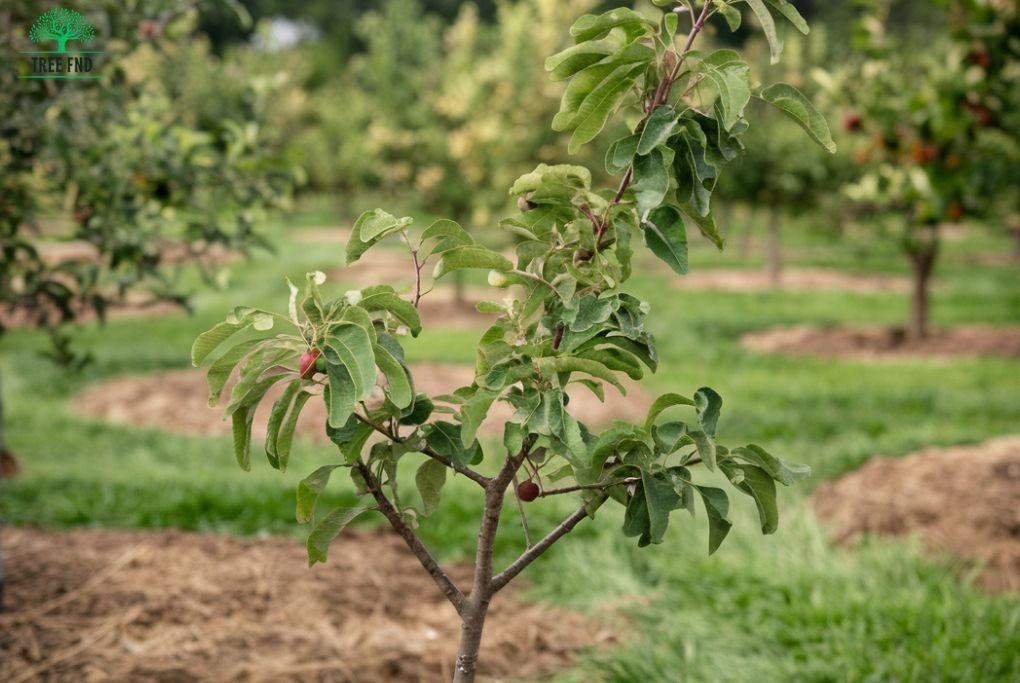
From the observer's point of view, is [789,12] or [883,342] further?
[883,342]

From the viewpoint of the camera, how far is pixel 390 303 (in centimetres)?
161

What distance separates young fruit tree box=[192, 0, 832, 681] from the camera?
152 centimetres

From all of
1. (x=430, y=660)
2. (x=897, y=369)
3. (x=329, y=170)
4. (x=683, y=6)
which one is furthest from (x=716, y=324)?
(x=329, y=170)

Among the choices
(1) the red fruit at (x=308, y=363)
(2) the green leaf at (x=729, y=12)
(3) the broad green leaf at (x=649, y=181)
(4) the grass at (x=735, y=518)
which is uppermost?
(2) the green leaf at (x=729, y=12)

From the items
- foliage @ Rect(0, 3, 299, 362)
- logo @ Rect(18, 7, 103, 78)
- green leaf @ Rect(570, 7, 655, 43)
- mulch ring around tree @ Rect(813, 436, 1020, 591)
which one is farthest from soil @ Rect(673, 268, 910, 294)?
green leaf @ Rect(570, 7, 655, 43)

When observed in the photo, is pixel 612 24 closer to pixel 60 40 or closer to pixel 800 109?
pixel 800 109

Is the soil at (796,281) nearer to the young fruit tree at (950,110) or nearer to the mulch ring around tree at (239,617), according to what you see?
the young fruit tree at (950,110)

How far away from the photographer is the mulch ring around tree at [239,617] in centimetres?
272

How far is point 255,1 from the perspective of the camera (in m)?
47.2

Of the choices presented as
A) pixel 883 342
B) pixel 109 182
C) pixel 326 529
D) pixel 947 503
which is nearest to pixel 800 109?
pixel 326 529

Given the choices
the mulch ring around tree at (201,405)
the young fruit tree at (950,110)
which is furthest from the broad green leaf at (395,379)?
the mulch ring around tree at (201,405)

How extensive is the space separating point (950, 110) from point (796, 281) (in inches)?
441

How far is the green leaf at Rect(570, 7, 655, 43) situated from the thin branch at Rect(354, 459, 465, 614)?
836mm

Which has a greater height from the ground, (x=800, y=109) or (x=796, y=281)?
(x=800, y=109)
